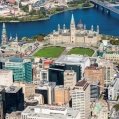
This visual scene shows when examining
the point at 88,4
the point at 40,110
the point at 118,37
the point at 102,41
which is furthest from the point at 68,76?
the point at 88,4

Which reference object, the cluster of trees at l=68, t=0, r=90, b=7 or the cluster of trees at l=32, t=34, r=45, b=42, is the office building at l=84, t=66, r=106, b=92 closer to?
the cluster of trees at l=32, t=34, r=45, b=42

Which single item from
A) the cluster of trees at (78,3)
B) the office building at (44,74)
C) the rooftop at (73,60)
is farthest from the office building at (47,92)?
the cluster of trees at (78,3)

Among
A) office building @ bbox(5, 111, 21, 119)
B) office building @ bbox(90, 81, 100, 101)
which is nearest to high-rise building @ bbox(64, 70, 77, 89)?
office building @ bbox(90, 81, 100, 101)

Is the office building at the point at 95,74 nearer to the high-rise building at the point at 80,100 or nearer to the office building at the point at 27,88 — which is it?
the office building at the point at 27,88

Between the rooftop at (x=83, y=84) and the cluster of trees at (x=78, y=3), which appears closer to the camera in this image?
the rooftop at (x=83, y=84)

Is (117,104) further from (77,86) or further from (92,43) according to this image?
(92,43)

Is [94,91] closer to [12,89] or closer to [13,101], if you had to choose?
[12,89]
